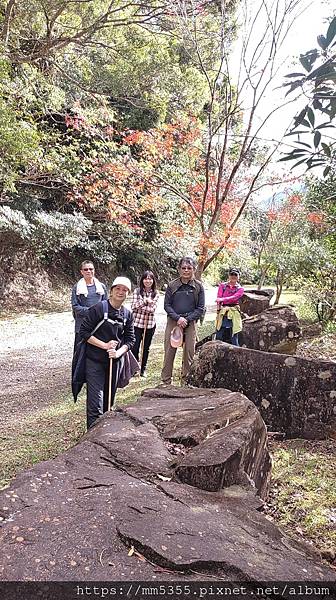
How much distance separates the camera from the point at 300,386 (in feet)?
14.8

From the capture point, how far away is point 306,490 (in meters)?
3.60

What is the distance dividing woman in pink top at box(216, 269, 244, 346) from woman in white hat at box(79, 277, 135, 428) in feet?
10.1

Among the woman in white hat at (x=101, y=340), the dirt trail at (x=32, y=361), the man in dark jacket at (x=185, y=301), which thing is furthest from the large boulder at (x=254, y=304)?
the woman in white hat at (x=101, y=340)

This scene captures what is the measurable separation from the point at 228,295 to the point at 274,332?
1.05m

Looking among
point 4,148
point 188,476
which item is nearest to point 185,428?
point 188,476

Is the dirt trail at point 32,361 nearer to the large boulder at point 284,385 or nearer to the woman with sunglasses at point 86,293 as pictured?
the woman with sunglasses at point 86,293

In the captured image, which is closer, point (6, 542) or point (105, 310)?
point (6, 542)

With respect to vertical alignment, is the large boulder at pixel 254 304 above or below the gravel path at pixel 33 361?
above

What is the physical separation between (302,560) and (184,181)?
43.1ft

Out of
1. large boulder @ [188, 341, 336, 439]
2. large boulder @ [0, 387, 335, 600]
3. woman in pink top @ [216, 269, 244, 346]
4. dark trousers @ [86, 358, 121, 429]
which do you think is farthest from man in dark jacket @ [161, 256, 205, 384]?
large boulder @ [0, 387, 335, 600]

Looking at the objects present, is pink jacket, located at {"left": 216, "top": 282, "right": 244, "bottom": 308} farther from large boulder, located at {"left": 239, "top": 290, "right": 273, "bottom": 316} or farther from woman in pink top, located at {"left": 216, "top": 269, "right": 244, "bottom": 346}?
large boulder, located at {"left": 239, "top": 290, "right": 273, "bottom": 316}

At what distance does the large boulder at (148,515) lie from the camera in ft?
6.13

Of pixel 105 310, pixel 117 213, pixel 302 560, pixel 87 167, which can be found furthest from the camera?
pixel 117 213

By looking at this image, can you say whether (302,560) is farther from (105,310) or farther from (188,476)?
(105,310)
